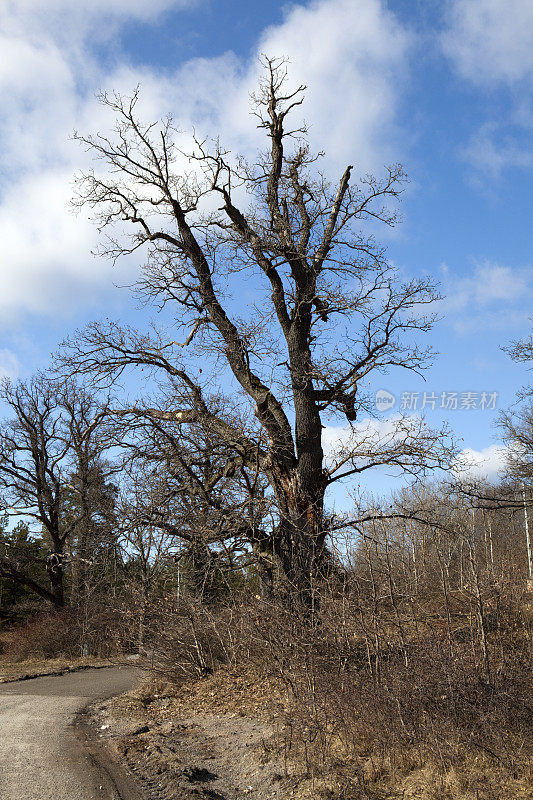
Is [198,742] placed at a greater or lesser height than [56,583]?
lesser

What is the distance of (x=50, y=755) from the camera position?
28.1ft

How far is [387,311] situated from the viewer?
1661cm

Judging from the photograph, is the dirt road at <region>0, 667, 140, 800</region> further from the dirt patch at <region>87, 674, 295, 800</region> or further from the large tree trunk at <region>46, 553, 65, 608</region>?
the large tree trunk at <region>46, 553, 65, 608</region>

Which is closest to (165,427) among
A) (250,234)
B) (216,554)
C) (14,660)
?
(216,554)

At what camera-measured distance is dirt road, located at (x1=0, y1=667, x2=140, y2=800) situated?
6980 mm

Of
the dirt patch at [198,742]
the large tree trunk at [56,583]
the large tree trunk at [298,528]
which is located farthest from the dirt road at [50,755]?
the large tree trunk at [56,583]

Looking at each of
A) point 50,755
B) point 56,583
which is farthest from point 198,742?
point 56,583

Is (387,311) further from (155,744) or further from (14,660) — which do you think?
(14,660)

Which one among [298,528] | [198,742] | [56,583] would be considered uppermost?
[298,528]

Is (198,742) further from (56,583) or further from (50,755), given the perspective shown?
(56,583)

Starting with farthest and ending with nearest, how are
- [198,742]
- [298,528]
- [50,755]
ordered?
[298,528] → [198,742] → [50,755]

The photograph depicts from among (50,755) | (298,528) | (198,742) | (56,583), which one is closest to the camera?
(50,755)

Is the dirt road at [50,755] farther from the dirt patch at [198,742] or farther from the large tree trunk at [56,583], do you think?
the large tree trunk at [56,583]

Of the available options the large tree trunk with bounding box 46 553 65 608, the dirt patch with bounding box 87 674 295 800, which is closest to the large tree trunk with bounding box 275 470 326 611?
the dirt patch with bounding box 87 674 295 800
